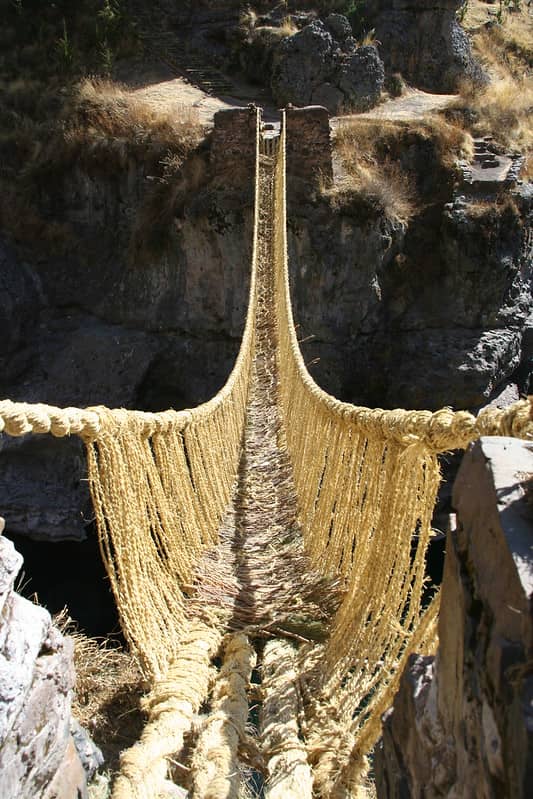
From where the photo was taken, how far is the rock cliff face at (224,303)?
9750 mm

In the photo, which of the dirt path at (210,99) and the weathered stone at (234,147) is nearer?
the weathered stone at (234,147)

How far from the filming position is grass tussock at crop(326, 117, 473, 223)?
9.71 meters

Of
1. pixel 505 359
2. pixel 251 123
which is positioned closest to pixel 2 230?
pixel 251 123

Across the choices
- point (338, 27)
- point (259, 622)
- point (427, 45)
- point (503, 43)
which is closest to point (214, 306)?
point (338, 27)

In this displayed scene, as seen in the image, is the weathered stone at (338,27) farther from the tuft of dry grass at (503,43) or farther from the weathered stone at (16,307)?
the weathered stone at (16,307)

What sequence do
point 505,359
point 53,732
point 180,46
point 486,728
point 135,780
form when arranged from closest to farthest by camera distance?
point 486,728, point 53,732, point 135,780, point 505,359, point 180,46

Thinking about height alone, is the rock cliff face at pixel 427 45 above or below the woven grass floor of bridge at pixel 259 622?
above

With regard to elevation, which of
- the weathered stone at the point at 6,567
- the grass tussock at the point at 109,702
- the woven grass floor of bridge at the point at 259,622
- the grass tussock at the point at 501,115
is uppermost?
the grass tussock at the point at 501,115

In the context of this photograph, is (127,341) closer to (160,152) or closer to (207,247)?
(207,247)

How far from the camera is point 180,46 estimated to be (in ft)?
42.6

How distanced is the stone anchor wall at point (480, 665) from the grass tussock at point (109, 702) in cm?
100

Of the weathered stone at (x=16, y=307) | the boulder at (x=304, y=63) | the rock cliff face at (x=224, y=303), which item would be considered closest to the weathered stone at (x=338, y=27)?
the boulder at (x=304, y=63)

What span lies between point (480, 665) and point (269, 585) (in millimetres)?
2061

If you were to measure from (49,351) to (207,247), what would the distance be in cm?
293
